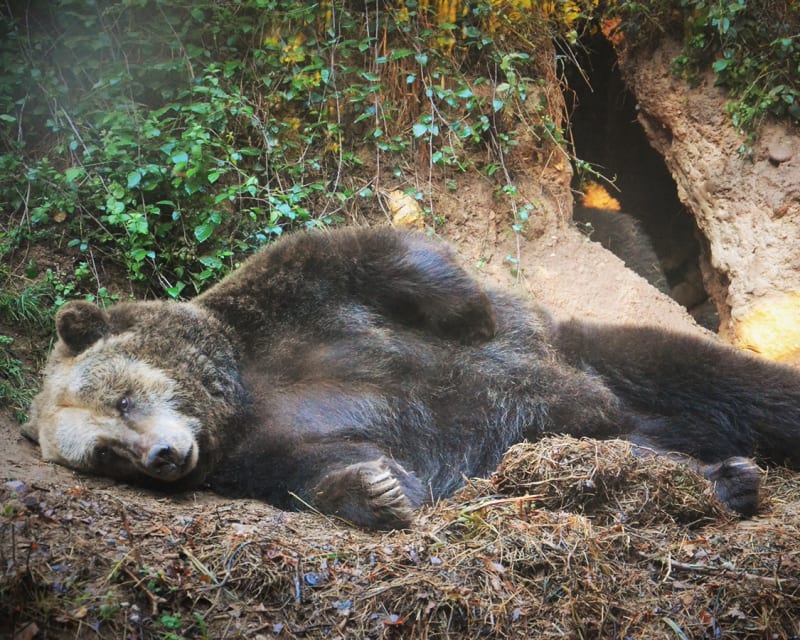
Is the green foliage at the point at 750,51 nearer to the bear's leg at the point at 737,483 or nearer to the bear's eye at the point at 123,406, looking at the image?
the bear's leg at the point at 737,483

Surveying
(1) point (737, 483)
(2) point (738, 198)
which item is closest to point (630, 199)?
(2) point (738, 198)

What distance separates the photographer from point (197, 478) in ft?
13.9

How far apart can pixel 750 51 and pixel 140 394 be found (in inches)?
233

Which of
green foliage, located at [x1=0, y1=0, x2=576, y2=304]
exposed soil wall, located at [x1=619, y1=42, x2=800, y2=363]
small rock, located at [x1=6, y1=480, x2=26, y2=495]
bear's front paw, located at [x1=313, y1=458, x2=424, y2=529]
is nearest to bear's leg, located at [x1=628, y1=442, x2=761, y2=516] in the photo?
bear's front paw, located at [x1=313, y1=458, x2=424, y2=529]

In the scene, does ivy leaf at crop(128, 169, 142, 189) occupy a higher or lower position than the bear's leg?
higher

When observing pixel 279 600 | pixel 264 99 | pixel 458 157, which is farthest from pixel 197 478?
pixel 458 157

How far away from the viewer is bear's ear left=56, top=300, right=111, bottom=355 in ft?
14.1

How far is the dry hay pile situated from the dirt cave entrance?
578cm

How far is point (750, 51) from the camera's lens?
22.2ft

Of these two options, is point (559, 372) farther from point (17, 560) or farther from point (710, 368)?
point (17, 560)

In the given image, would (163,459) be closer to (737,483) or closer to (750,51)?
(737,483)

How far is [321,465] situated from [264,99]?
3.57 meters

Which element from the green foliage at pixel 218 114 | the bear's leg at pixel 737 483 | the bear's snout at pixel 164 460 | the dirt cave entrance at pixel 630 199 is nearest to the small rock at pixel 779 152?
the green foliage at pixel 218 114

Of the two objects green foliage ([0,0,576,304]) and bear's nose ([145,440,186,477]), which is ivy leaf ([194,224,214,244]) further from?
bear's nose ([145,440,186,477])
